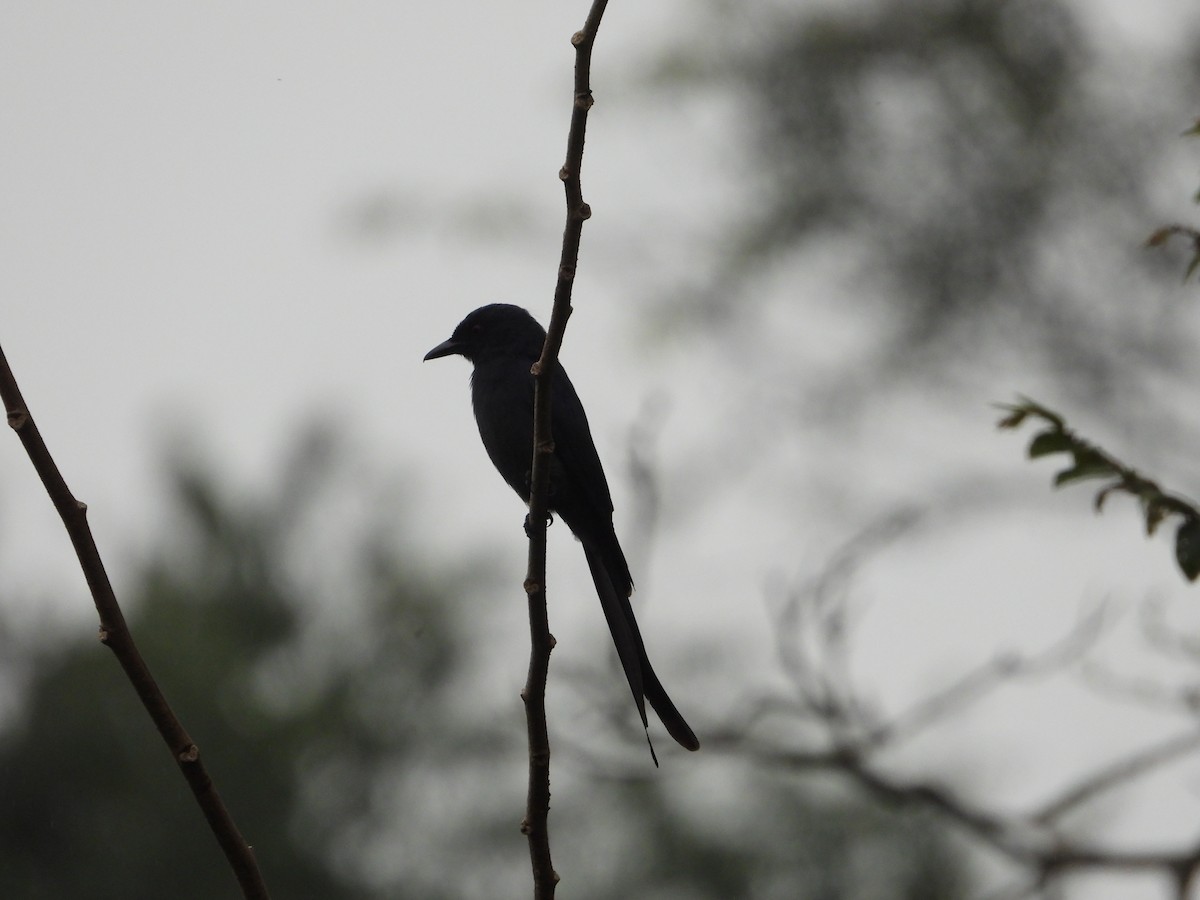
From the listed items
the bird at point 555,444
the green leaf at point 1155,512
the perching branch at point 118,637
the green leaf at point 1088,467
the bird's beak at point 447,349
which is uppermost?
the bird's beak at point 447,349

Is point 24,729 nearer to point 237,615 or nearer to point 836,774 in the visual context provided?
point 237,615

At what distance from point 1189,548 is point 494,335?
10.6 ft

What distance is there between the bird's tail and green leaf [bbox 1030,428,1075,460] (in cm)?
98

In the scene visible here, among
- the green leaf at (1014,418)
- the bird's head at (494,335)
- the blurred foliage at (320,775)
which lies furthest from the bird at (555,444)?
the blurred foliage at (320,775)

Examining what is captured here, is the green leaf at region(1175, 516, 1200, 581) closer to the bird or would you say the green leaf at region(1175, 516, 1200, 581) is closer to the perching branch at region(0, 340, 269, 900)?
the perching branch at region(0, 340, 269, 900)

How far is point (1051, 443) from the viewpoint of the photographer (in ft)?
7.90

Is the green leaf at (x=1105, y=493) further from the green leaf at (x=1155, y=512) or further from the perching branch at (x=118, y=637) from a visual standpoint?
the perching branch at (x=118, y=637)

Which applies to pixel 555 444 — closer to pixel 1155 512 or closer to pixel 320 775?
pixel 1155 512

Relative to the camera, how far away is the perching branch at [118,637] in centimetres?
174

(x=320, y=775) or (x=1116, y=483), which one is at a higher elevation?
(x=320, y=775)

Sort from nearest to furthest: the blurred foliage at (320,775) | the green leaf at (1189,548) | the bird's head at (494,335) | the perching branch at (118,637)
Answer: the perching branch at (118,637)
the green leaf at (1189,548)
the bird's head at (494,335)
the blurred foliage at (320,775)

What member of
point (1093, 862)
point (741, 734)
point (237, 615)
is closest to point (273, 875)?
point (237, 615)

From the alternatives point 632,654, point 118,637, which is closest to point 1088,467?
point 632,654

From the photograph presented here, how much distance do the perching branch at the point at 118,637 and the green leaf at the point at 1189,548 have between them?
1550 millimetres
